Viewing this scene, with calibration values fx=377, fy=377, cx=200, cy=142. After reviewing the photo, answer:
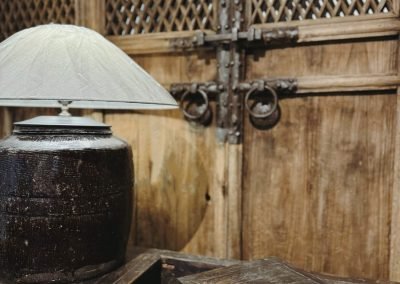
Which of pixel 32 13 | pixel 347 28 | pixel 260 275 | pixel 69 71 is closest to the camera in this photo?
pixel 69 71

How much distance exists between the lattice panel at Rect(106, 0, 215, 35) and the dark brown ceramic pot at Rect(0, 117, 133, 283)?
36.3 inches

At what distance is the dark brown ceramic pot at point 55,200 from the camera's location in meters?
1.19

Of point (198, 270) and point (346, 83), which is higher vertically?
point (346, 83)

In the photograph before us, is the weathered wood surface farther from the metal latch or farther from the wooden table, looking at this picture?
the metal latch

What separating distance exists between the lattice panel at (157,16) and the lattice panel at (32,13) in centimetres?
28

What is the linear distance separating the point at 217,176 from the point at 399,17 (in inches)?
42.5

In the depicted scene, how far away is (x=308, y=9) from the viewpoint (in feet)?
5.76

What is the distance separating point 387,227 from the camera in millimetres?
1675

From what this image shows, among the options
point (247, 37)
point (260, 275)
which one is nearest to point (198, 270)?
point (260, 275)

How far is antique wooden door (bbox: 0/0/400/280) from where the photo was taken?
1681 mm

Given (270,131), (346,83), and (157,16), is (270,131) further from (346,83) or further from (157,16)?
(157,16)

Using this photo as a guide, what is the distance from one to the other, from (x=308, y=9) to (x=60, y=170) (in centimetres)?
131

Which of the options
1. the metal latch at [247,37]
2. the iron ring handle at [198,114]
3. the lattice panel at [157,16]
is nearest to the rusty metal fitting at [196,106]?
the iron ring handle at [198,114]

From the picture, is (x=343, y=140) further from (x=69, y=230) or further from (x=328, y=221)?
(x=69, y=230)
